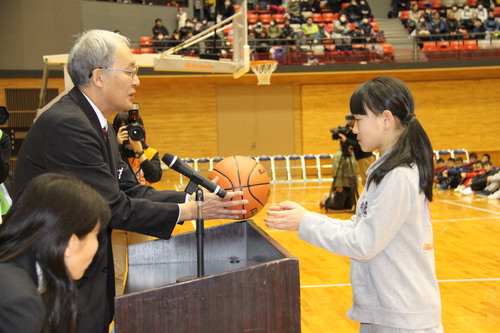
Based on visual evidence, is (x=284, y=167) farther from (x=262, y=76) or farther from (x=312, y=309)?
(x=312, y=309)

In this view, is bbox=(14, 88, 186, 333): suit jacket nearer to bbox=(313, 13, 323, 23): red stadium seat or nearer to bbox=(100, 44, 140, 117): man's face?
bbox=(100, 44, 140, 117): man's face

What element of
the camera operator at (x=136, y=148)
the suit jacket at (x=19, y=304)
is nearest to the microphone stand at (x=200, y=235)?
the suit jacket at (x=19, y=304)

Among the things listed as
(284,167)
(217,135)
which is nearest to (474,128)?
(284,167)

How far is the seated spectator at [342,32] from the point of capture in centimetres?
2228

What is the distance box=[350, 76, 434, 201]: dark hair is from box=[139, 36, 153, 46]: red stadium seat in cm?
1821

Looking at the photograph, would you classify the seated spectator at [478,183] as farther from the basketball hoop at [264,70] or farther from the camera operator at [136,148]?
the camera operator at [136,148]

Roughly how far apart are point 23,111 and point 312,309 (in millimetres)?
16826

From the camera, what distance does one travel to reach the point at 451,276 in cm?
695

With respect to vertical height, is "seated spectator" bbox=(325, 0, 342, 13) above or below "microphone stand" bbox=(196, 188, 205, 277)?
above

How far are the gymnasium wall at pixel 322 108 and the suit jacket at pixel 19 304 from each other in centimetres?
2110

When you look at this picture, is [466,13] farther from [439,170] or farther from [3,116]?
[3,116]

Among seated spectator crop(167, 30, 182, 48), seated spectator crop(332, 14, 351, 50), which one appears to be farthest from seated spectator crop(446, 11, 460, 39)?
seated spectator crop(167, 30, 182, 48)

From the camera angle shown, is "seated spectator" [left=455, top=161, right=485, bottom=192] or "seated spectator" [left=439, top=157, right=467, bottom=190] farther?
"seated spectator" [left=439, top=157, right=467, bottom=190]

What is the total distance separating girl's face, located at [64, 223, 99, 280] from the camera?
1694 mm
